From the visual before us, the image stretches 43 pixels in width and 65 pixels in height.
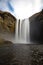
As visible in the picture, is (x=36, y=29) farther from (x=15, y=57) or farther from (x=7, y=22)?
(x=15, y=57)

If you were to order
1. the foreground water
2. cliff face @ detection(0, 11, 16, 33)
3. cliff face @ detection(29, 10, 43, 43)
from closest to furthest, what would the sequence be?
1. the foreground water
2. cliff face @ detection(29, 10, 43, 43)
3. cliff face @ detection(0, 11, 16, 33)

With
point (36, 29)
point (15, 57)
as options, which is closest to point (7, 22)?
point (36, 29)

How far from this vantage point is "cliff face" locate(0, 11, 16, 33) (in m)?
142

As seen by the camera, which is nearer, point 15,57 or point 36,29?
point 15,57

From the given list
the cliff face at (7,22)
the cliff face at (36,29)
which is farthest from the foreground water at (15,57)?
the cliff face at (7,22)

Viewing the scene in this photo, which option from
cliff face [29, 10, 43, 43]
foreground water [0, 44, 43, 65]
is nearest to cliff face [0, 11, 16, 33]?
cliff face [29, 10, 43, 43]

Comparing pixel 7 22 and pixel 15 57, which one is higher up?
pixel 7 22

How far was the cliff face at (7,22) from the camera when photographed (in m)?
142

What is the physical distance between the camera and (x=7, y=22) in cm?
14662

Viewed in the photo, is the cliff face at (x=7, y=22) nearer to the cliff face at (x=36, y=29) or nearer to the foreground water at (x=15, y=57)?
the cliff face at (x=36, y=29)

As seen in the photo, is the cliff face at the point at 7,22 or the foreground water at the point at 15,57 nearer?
the foreground water at the point at 15,57

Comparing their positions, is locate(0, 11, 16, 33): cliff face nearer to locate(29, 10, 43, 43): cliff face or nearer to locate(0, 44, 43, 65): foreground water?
locate(29, 10, 43, 43): cliff face

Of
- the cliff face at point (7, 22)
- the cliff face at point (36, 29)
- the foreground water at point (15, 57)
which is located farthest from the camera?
the cliff face at point (7, 22)

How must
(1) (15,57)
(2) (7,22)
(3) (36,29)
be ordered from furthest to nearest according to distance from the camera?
1. (2) (7,22)
2. (3) (36,29)
3. (1) (15,57)
